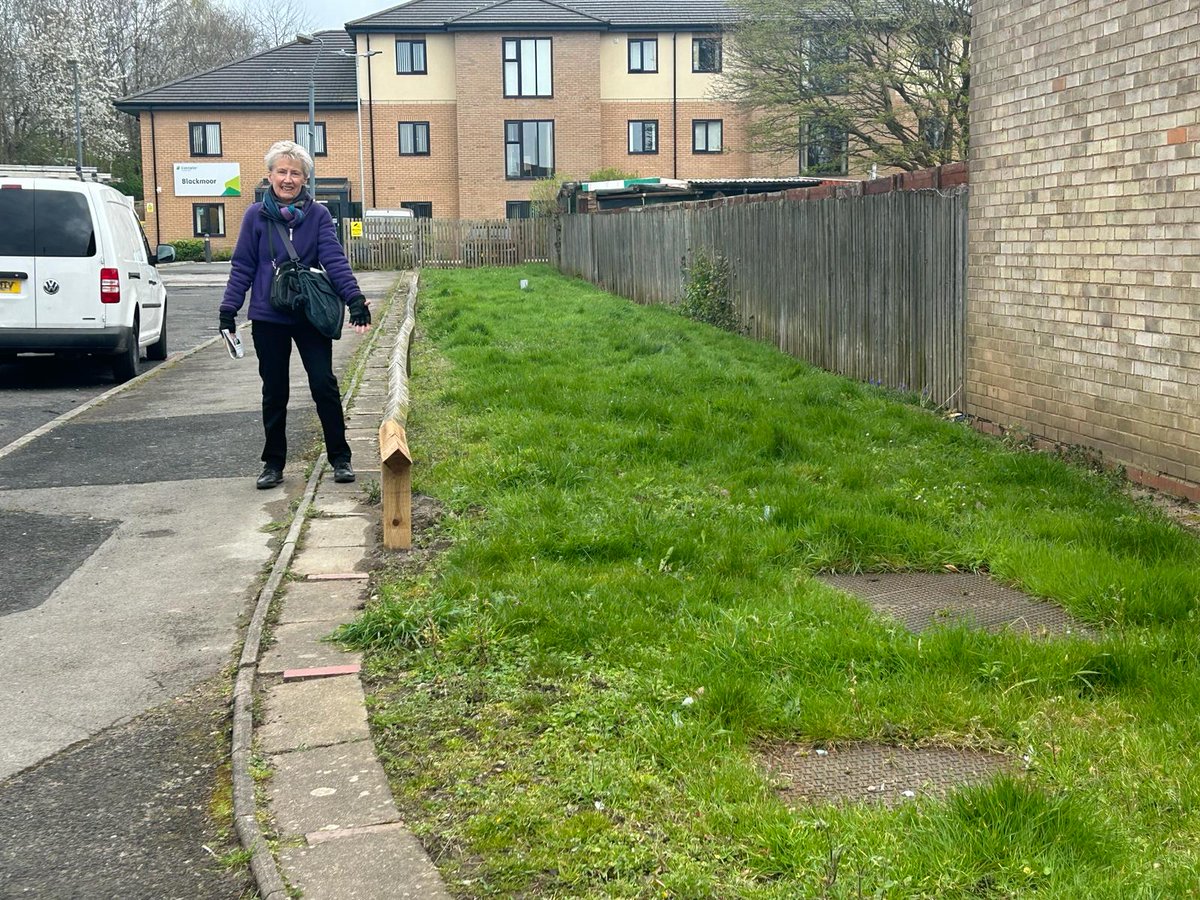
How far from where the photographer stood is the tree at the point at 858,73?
28.8 metres

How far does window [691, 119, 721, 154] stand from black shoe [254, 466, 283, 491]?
4597 cm

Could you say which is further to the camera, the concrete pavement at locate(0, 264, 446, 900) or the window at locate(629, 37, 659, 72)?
the window at locate(629, 37, 659, 72)

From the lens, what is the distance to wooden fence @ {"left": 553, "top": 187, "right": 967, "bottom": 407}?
10.2 meters

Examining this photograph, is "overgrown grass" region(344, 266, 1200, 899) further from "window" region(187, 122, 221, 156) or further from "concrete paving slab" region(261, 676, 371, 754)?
"window" region(187, 122, 221, 156)

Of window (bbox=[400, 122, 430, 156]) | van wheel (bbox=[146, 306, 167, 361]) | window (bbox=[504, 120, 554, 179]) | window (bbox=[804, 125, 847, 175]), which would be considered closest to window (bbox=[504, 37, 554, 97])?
window (bbox=[504, 120, 554, 179])

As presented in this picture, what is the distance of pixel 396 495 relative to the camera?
20.8ft

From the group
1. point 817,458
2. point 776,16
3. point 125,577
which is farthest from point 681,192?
point 125,577

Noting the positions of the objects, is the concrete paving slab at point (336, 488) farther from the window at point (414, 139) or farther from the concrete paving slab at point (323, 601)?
the window at point (414, 139)

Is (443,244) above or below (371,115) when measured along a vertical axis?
below

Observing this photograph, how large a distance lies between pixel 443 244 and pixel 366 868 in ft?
134

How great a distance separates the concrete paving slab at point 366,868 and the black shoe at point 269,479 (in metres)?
4.94

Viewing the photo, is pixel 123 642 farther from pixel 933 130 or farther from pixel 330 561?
pixel 933 130

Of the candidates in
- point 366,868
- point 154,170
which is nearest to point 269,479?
point 366,868

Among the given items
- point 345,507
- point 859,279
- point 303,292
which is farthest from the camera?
point 859,279
